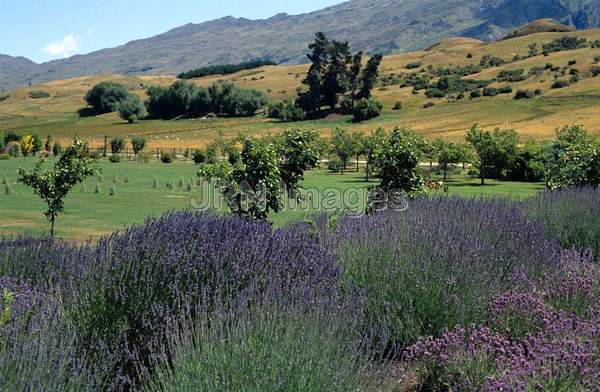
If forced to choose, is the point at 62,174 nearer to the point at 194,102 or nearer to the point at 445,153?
the point at 445,153

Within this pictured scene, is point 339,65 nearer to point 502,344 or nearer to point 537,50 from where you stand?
point 537,50

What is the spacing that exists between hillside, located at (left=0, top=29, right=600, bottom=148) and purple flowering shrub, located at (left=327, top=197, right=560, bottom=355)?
56677mm

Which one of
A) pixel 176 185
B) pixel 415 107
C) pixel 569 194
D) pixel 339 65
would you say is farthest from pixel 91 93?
pixel 569 194


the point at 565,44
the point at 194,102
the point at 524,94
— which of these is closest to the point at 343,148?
the point at 524,94

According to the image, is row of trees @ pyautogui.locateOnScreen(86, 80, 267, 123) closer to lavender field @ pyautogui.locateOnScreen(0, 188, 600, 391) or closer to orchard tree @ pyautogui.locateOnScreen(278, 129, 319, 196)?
orchard tree @ pyautogui.locateOnScreen(278, 129, 319, 196)

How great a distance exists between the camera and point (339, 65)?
341 feet

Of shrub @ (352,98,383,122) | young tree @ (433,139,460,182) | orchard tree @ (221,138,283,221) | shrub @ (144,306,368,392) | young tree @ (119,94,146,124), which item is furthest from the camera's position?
young tree @ (119,94,146,124)

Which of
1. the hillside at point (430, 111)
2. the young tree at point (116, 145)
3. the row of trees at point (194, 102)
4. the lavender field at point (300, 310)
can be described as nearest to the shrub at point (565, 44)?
the hillside at point (430, 111)

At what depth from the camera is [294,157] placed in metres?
11.4

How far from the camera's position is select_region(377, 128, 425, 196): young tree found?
13531 millimetres

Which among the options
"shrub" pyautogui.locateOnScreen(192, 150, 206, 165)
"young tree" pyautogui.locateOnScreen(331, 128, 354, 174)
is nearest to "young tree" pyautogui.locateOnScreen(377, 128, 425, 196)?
"young tree" pyautogui.locateOnScreen(331, 128, 354, 174)

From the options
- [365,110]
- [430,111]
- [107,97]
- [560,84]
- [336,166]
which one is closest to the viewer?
[336,166]

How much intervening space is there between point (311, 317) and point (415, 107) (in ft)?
340

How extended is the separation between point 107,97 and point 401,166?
128670mm
